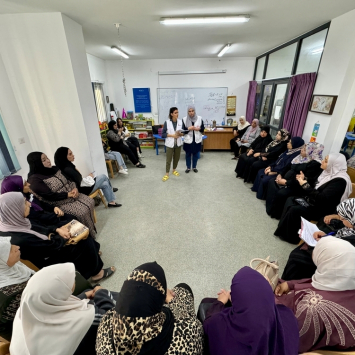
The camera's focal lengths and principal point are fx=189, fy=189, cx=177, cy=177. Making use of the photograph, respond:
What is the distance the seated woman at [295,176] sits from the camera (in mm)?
2594

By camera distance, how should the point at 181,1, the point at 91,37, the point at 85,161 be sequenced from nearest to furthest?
1. the point at 181,1
2. the point at 85,161
3. the point at 91,37

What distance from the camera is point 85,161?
3.20 m

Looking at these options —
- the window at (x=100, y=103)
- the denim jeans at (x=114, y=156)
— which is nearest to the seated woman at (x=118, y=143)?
the denim jeans at (x=114, y=156)

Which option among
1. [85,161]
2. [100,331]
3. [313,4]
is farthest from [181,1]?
[100,331]

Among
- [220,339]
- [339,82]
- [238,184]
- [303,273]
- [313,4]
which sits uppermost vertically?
[313,4]

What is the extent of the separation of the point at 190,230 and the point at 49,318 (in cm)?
195

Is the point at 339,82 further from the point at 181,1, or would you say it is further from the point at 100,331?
the point at 100,331

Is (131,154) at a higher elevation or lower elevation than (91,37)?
lower

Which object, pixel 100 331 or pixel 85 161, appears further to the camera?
pixel 85 161

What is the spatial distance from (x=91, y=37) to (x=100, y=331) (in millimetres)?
4483

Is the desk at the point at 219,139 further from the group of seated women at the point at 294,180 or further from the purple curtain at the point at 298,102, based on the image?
the purple curtain at the point at 298,102

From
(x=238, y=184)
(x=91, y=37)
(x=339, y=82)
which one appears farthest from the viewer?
(x=238, y=184)

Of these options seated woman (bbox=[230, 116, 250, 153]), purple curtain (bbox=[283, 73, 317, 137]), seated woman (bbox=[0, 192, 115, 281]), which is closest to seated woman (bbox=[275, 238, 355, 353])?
seated woman (bbox=[0, 192, 115, 281])

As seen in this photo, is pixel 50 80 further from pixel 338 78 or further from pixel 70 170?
pixel 338 78
